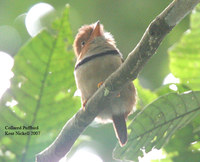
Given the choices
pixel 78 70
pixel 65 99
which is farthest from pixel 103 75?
pixel 65 99

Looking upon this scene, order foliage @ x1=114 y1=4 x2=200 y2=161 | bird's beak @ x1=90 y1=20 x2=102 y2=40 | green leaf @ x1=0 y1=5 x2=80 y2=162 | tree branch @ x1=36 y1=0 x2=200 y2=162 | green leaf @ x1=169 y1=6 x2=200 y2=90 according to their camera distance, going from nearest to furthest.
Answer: tree branch @ x1=36 y1=0 x2=200 y2=162
green leaf @ x1=0 y1=5 x2=80 y2=162
foliage @ x1=114 y1=4 x2=200 y2=161
green leaf @ x1=169 y1=6 x2=200 y2=90
bird's beak @ x1=90 y1=20 x2=102 y2=40

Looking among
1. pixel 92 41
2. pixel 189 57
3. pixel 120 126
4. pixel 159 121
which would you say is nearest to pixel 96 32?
pixel 92 41

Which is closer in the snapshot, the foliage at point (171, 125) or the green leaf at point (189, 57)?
the foliage at point (171, 125)

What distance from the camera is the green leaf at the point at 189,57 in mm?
2395

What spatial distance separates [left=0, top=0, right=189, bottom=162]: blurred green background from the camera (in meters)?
4.57

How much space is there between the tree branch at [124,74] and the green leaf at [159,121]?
0.25 m

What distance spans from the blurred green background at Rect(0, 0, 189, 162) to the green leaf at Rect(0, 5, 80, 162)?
258 centimetres

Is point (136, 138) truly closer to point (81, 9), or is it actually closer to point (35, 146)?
point (35, 146)

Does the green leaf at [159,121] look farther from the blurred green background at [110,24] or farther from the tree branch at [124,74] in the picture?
the blurred green background at [110,24]

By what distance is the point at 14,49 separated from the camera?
492cm

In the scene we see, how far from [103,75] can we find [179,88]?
75 centimetres

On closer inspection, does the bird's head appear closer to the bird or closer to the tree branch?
the bird

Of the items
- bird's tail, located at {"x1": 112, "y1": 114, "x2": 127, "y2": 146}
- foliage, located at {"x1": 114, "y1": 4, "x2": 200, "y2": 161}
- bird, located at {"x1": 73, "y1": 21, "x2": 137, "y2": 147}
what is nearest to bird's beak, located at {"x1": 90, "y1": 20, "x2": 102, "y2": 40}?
bird, located at {"x1": 73, "y1": 21, "x2": 137, "y2": 147}

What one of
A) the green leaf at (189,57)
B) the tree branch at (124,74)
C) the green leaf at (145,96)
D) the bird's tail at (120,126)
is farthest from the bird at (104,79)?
the tree branch at (124,74)
